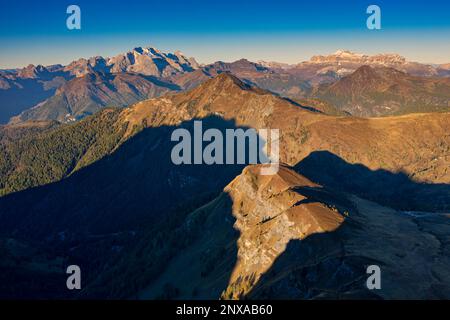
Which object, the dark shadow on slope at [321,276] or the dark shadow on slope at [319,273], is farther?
the dark shadow on slope at [319,273]

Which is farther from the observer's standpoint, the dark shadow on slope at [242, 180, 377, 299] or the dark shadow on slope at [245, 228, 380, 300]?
the dark shadow on slope at [242, 180, 377, 299]

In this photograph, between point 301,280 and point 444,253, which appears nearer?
point 301,280

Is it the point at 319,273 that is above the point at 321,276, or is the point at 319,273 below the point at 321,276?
above

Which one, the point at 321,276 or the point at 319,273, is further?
the point at 319,273
